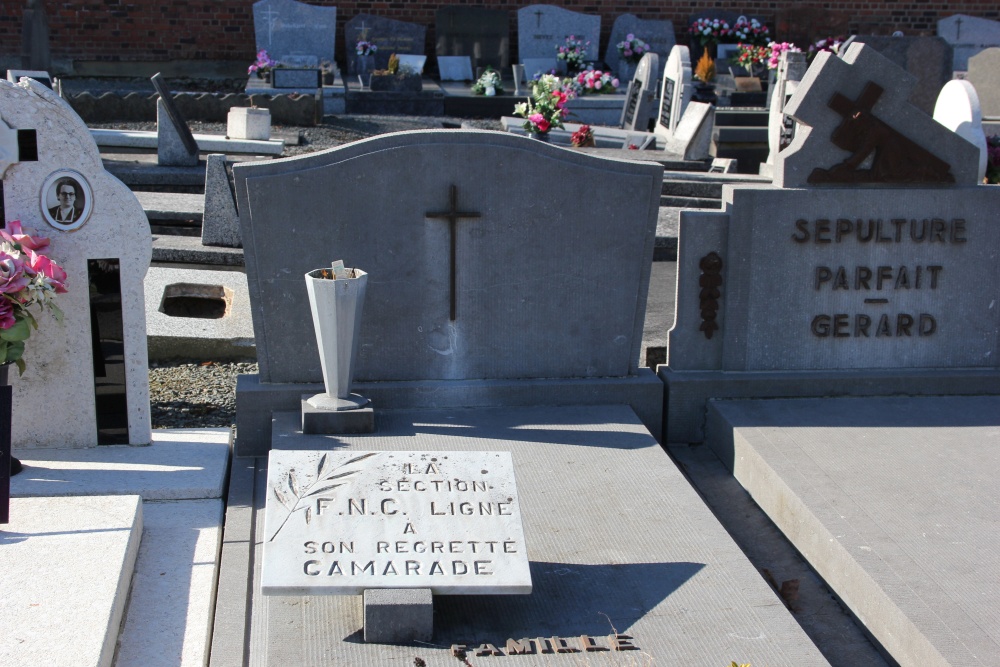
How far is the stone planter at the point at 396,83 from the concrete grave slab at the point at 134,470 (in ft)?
40.3

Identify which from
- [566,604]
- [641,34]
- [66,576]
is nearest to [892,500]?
[566,604]

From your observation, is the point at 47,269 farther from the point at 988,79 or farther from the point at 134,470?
the point at 988,79

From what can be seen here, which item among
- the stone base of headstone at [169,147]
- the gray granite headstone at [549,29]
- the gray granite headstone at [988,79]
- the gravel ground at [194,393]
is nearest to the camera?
the gravel ground at [194,393]

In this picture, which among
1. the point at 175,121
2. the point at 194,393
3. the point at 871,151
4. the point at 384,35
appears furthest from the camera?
the point at 384,35

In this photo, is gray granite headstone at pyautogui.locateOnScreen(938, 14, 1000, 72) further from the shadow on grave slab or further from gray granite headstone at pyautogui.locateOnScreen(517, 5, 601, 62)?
the shadow on grave slab

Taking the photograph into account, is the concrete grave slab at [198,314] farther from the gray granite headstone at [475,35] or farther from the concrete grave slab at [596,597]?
the gray granite headstone at [475,35]

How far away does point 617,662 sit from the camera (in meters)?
2.92

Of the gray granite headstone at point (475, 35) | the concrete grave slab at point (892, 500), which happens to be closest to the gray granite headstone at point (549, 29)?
the gray granite headstone at point (475, 35)

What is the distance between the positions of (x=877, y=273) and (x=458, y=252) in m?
2.07

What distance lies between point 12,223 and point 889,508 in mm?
3587

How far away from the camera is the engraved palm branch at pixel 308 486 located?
316 cm

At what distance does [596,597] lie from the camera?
3.25 metres

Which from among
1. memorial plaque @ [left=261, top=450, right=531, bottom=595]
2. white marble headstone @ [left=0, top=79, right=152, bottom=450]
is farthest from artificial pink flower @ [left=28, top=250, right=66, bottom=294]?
memorial plaque @ [left=261, top=450, right=531, bottom=595]

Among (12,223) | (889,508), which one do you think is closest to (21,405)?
(12,223)
